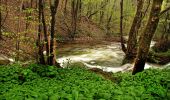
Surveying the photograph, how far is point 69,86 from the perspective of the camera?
9641mm

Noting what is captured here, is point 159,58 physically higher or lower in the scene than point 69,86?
lower

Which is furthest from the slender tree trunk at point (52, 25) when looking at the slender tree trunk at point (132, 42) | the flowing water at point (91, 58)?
the slender tree trunk at point (132, 42)

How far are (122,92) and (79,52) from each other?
1940 cm

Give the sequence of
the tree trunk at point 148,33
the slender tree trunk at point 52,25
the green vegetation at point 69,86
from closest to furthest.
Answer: the green vegetation at point 69,86 < the tree trunk at point 148,33 < the slender tree trunk at point 52,25

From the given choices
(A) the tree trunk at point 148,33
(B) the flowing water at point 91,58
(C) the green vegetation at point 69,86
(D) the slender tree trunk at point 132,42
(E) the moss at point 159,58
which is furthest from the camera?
(E) the moss at point 159,58

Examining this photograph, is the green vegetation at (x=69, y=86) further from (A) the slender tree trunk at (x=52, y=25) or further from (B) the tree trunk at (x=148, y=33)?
(A) the slender tree trunk at (x=52, y=25)

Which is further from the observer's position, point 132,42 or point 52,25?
point 132,42

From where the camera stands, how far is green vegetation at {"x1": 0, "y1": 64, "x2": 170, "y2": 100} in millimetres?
8188

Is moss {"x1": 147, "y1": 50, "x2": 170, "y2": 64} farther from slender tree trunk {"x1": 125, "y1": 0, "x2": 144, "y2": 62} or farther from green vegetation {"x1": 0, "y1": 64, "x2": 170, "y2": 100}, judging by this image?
green vegetation {"x1": 0, "y1": 64, "x2": 170, "y2": 100}

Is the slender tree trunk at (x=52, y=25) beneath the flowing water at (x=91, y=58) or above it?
above

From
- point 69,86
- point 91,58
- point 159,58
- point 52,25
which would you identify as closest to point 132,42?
point 159,58

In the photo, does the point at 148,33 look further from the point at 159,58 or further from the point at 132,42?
the point at 159,58

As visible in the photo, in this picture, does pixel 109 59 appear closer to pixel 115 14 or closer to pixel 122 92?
pixel 122 92

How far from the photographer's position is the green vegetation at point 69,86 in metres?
8.19
